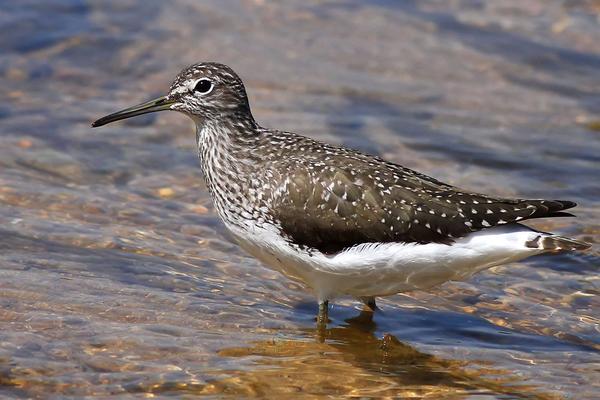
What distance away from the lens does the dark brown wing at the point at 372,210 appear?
948 centimetres

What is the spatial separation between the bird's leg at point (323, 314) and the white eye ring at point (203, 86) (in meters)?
2.24

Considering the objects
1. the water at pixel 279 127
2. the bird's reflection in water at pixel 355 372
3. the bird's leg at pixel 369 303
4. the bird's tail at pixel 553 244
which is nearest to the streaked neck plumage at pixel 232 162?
the water at pixel 279 127

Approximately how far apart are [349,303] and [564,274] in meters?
2.29

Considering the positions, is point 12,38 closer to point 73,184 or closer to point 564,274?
point 73,184

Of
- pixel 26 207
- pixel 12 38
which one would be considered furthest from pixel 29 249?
pixel 12 38

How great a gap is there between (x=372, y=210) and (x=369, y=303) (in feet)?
4.44

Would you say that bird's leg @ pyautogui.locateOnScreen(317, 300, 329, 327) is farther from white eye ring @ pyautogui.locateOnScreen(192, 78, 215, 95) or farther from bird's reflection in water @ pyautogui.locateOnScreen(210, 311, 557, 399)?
white eye ring @ pyautogui.locateOnScreen(192, 78, 215, 95)

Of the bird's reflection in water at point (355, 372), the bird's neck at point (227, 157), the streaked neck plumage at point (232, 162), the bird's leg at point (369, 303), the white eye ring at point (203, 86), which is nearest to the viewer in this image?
the bird's reflection in water at point (355, 372)

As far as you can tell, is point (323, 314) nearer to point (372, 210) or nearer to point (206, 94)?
point (372, 210)

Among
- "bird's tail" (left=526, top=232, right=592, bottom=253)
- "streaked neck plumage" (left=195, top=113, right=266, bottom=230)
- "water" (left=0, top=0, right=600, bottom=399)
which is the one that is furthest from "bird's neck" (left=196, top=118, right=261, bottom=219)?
"bird's tail" (left=526, top=232, right=592, bottom=253)

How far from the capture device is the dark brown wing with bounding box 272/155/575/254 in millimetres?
9477

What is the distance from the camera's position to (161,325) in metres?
9.79

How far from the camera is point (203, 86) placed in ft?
34.0

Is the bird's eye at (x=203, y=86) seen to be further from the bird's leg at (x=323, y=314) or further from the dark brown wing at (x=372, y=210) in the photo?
the bird's leg at (x=323, y=314)
